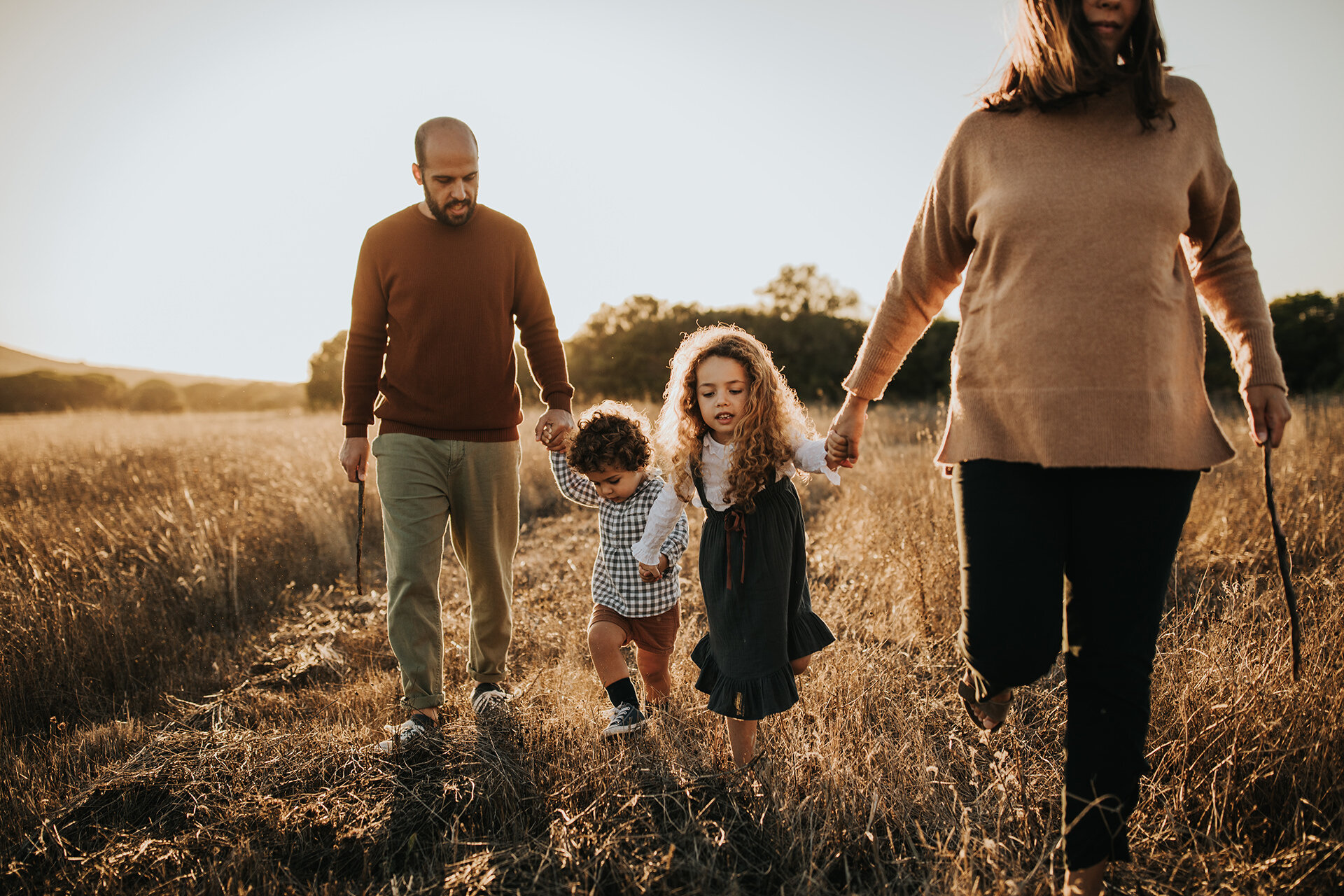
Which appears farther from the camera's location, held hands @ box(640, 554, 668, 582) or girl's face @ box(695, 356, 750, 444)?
held hands @ box(640, 554, 668, 582)

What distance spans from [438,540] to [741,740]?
1.48 meters

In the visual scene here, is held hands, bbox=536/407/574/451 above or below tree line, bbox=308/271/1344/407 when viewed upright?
below

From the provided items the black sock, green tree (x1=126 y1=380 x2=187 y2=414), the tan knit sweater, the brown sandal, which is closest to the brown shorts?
the black sock

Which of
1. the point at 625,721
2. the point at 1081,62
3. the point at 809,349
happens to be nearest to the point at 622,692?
the point at 625,721

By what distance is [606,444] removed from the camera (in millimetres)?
2842

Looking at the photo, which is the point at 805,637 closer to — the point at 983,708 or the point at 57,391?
the point at 983,708

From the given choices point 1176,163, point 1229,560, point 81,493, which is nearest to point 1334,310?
point 1229,560

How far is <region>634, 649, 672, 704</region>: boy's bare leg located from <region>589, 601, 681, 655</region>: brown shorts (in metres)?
0.03

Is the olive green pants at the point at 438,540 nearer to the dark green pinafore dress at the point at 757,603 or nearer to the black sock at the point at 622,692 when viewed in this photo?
the black sock at the point at 622,692

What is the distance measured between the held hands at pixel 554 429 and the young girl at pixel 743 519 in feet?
2.10

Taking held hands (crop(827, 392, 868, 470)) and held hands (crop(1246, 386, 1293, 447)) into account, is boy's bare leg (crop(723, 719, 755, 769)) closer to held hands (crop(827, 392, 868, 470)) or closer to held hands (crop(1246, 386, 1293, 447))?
held hands (crop(827, 392, 868, 470))

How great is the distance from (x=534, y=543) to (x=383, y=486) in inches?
129

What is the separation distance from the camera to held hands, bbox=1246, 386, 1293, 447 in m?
1.74

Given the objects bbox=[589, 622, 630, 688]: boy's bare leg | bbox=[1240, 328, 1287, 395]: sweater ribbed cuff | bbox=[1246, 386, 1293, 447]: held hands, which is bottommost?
bbox=[589, 622, 630, 688]: boy's bare leg
